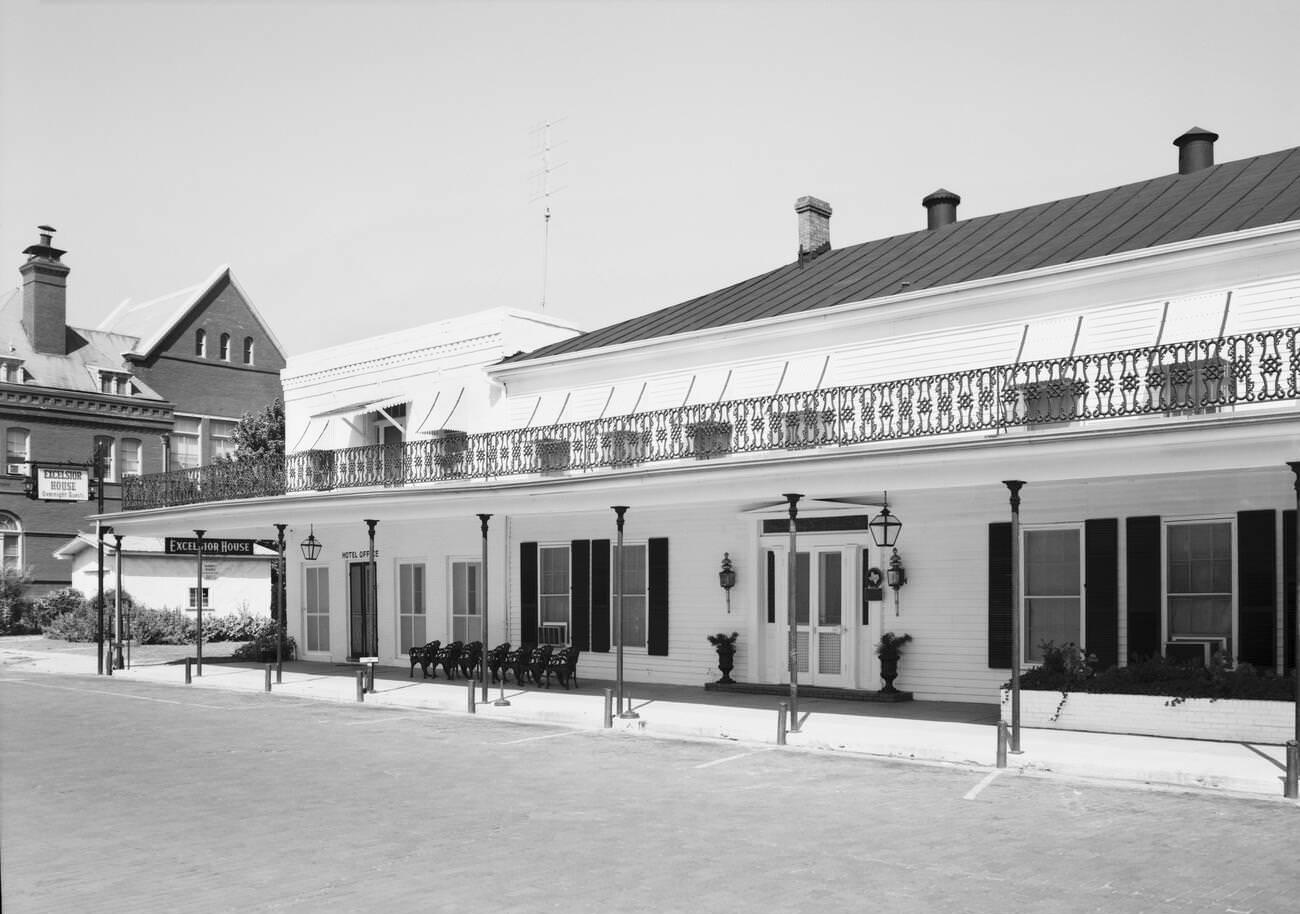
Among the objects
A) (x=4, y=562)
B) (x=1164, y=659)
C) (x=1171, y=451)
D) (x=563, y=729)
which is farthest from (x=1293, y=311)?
(x=4, y=562)

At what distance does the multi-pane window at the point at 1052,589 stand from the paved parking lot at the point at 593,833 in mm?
4741

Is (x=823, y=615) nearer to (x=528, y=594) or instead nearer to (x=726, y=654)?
(x=726, y=654)

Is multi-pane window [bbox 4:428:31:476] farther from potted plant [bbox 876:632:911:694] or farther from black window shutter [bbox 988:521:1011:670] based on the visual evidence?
black window shutter [bbox 988:521:1011:670]

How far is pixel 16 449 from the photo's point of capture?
41500mm

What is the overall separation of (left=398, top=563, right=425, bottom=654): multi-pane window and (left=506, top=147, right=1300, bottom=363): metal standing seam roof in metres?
5.41

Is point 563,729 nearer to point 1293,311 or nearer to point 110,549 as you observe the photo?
point 1293,311

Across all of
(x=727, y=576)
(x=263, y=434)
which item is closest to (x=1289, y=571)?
(x=727, y=576)

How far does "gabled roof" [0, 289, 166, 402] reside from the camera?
43406 millimetres

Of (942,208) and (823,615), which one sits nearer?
(823,615)

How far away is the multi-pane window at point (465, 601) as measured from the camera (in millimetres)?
23938

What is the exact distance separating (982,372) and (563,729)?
7482 mm

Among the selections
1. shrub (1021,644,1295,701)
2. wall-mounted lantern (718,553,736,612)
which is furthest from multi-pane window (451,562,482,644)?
shrub (1021,644,1295,701)

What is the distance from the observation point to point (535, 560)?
2275cm

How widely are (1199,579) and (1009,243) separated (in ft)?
23.0
